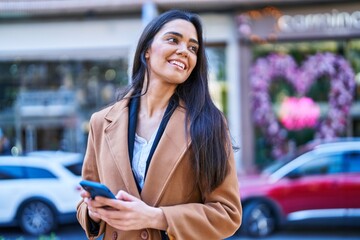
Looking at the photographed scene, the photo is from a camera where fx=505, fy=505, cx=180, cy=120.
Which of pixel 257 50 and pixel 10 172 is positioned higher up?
pixel 257 50

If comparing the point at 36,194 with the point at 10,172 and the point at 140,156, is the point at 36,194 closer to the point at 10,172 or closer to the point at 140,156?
the point at 10,172

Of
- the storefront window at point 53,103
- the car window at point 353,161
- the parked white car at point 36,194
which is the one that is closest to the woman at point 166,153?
the car window at point 353,161

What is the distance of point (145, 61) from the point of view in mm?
2090

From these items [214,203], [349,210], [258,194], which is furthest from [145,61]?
[349,210]

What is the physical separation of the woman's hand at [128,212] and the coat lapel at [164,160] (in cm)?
10

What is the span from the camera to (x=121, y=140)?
1.96 meters

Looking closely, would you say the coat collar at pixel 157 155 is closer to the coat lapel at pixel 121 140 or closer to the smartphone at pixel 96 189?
the coat lapel at pixel 121 140

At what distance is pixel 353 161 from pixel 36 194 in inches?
216

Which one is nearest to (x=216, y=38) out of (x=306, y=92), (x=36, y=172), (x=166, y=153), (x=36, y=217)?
(x=306, y=92)

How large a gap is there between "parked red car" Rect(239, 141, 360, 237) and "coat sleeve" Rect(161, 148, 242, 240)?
6.56 meters

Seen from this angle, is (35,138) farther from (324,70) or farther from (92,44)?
(324,70)

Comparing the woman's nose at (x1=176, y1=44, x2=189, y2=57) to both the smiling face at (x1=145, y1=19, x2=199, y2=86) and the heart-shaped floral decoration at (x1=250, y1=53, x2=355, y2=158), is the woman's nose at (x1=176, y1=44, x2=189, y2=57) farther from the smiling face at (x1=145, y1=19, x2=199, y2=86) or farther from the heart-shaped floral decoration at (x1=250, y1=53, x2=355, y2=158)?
the heart-shaped floral decoration at (x1=250, y1=53, x2=355, y2=158)

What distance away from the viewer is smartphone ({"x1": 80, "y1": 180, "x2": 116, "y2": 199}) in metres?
1.64

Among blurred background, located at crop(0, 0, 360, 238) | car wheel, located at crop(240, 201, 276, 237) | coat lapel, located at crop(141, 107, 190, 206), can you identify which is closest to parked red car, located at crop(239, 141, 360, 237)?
car wheel, located at crop(240, 201, 276, 237)
